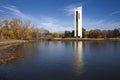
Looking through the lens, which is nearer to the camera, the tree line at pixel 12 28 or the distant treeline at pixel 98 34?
the tree line at pixel 12 28

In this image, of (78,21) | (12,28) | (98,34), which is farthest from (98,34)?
(12,28)

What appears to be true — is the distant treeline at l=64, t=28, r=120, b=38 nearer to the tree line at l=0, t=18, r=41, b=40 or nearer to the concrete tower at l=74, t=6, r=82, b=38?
the concrete tower at l=74, t=6, r=82, b=38

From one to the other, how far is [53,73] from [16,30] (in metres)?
69.5

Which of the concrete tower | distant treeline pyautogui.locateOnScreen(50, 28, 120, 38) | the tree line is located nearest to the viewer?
the tree line

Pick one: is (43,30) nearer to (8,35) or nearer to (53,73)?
(8,35)

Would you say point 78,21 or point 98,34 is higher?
point 78,21

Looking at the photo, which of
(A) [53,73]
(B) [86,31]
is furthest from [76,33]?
(A) [53,73]

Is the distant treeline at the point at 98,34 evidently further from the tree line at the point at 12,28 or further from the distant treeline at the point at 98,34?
the tree line at the point at 12,28

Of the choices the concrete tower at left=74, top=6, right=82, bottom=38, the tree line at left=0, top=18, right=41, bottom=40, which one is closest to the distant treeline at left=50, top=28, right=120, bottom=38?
the concrete tower at left=74, top=6, right=82, bottom=38

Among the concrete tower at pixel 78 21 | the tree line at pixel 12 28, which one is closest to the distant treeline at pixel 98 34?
the concrete tower at pixel 78 21

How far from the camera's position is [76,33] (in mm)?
107312

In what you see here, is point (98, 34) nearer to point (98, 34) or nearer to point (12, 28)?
point (98, 34)

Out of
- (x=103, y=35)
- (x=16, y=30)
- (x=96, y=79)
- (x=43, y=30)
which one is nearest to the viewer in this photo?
(x=96, y=79)

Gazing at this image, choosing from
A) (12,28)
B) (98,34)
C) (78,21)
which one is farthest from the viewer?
(98,34)
